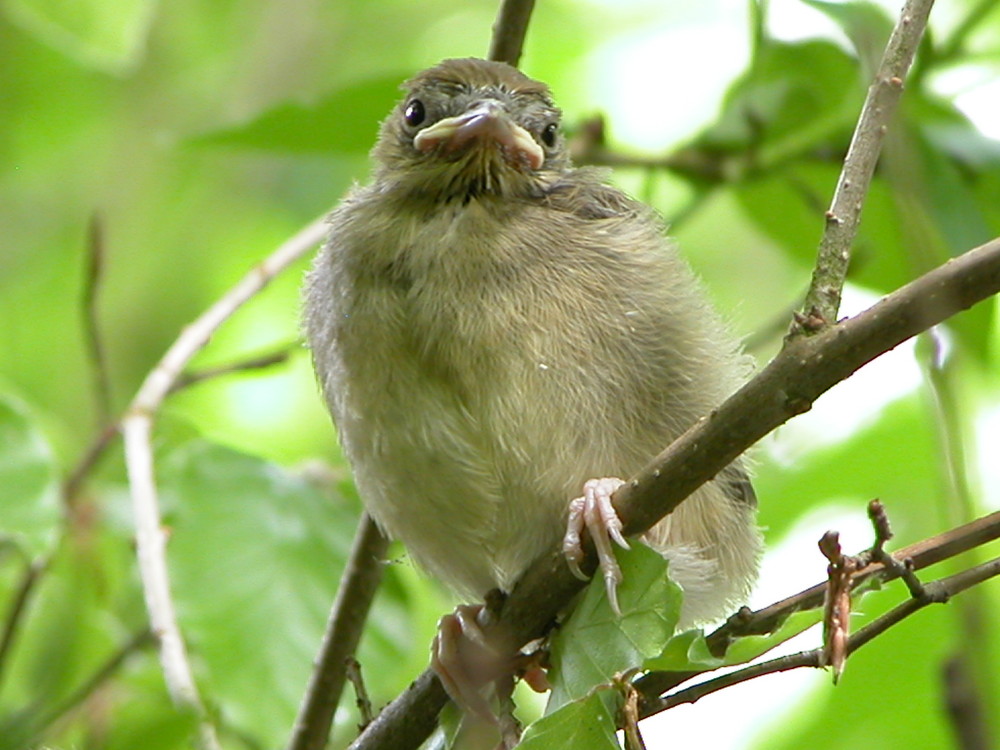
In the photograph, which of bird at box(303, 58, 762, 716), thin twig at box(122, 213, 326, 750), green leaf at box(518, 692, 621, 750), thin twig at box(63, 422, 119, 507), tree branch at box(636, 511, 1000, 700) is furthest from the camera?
thin twig at box(63, 422, 119, 507)

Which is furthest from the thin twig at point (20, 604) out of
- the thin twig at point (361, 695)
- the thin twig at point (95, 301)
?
the thin twig at point (361, 695)

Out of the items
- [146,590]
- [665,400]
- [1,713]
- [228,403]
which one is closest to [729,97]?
[665,400]

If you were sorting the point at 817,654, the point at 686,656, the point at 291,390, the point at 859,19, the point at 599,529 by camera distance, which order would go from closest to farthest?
the point at 817,654, the point at 686,656, the point at 599,529, the point at 859,19, the point at 291,390

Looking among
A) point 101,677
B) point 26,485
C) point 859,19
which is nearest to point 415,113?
point 859,19

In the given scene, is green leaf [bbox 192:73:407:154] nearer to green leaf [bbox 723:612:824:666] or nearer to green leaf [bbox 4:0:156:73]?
green leaf [bbox 4:0:156:73]

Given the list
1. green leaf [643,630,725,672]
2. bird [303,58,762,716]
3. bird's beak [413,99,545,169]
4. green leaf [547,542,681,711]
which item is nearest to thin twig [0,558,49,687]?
bird [303,58,762,716]

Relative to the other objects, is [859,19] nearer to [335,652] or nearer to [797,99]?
[797,99]
